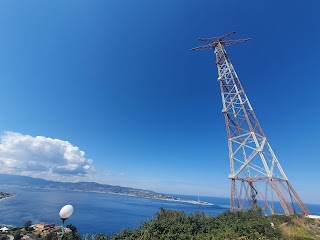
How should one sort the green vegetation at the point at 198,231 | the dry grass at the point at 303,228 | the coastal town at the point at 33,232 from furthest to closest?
1. the coastal town at the point at 33,232
2. the dry grass at the point at 303,228
3. the green vegetation at the point at 198,231

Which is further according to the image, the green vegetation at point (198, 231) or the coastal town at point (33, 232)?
the coastal town at point (33, 232)

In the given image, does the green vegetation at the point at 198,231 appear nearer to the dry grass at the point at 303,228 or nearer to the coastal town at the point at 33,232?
the dry grass at the point at 303,228

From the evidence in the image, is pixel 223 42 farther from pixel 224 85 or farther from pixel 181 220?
pixel 181 220

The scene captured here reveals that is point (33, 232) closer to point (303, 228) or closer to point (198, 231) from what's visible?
point (198, 231)

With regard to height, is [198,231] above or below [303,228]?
below

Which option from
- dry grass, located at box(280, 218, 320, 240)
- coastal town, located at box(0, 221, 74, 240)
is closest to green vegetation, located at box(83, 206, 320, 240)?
dry grass, located at box(280, 218, 320, 240)

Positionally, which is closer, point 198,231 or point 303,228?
point 198,231

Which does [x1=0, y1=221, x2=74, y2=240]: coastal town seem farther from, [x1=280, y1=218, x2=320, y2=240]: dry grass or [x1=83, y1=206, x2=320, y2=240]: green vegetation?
[x1=280, y1=218, x2=320, y2=240]: dry grass

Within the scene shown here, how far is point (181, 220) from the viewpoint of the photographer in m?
8.35

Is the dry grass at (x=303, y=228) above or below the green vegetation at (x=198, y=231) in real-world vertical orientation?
above

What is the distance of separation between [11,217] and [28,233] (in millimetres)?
31062

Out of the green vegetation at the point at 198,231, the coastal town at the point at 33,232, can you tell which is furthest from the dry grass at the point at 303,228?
the coastal town at the point at 33,232

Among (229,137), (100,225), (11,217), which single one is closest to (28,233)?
(100,225)

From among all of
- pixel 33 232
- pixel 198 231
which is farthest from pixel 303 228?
pixel 33 232
